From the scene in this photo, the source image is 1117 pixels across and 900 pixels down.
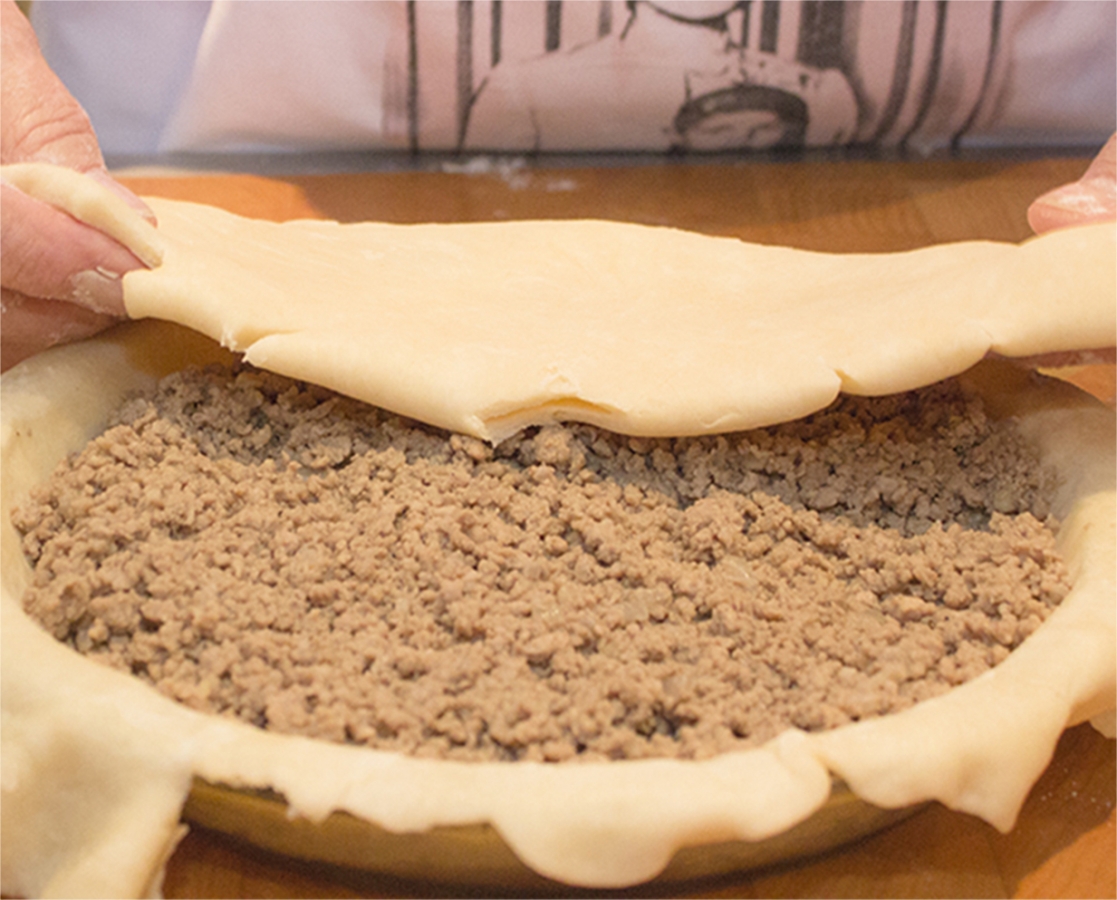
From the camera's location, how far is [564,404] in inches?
33.8

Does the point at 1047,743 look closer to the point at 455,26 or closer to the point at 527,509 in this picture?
the point at 527,509

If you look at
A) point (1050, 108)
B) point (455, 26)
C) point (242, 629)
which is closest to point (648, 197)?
point (455, 26)

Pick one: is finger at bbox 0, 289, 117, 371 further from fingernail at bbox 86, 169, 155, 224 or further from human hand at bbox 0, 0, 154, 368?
fingernail at bbox 86, 169, 155, 224

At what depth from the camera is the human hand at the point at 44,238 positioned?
0.86m

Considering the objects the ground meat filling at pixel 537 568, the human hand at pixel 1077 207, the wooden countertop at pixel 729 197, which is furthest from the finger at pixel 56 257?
the human hand at pixel 1077 207

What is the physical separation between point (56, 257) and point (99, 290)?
0.15ft

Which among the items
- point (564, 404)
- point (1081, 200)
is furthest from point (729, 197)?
point (564, 404)

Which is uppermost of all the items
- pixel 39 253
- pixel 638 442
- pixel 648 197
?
pixel 39 253

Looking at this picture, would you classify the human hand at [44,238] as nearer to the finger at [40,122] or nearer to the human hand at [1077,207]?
the finger at [40,122]

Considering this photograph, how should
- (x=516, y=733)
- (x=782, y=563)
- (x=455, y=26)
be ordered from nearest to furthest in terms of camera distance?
(x=516, y=733)
(x=782, y=563)
(x=455, y=26)

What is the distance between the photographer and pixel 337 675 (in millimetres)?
705

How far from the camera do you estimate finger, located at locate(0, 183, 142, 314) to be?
0.85 m

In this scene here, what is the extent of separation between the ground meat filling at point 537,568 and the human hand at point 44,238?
108 millimetres

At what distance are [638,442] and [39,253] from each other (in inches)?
20.1
